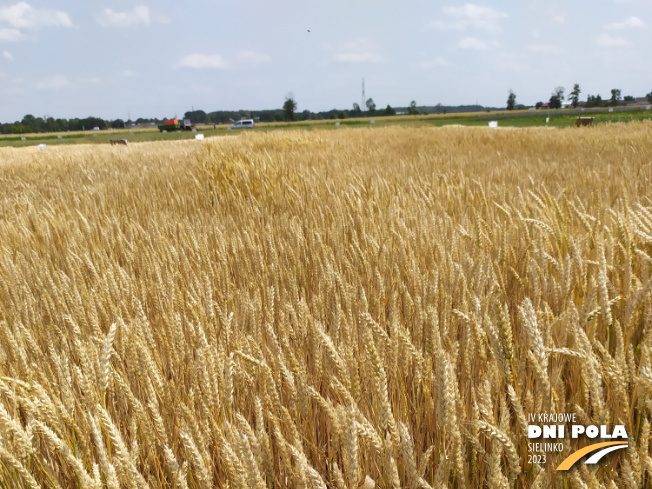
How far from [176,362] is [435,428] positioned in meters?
0.68

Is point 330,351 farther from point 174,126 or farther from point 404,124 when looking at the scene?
point 174,126

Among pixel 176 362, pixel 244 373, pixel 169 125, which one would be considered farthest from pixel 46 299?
pixel 169 125

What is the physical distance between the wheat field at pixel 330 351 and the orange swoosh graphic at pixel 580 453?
2 centimetres

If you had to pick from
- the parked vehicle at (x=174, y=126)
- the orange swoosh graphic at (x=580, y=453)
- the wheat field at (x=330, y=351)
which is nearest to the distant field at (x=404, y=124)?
the parked vehicle at (x=174, y=126)

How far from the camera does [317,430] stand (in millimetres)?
1072

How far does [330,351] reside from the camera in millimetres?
830

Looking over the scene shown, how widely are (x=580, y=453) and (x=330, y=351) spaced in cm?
48

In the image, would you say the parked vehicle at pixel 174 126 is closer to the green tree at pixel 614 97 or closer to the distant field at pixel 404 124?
the distant field at pixel 404 124

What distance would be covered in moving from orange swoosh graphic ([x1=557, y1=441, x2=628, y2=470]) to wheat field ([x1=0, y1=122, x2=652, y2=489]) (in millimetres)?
17

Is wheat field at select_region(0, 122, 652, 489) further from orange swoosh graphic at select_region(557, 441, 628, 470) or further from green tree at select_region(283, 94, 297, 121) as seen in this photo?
green tree at select_region(283, 94, 297, 121)

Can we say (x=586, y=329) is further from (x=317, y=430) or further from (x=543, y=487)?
(x=317, y=430)

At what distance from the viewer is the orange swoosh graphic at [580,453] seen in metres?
0.74

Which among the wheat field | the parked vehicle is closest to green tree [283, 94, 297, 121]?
the parked vehicle

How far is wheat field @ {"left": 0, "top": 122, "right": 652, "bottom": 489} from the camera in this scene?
2.38 feet
